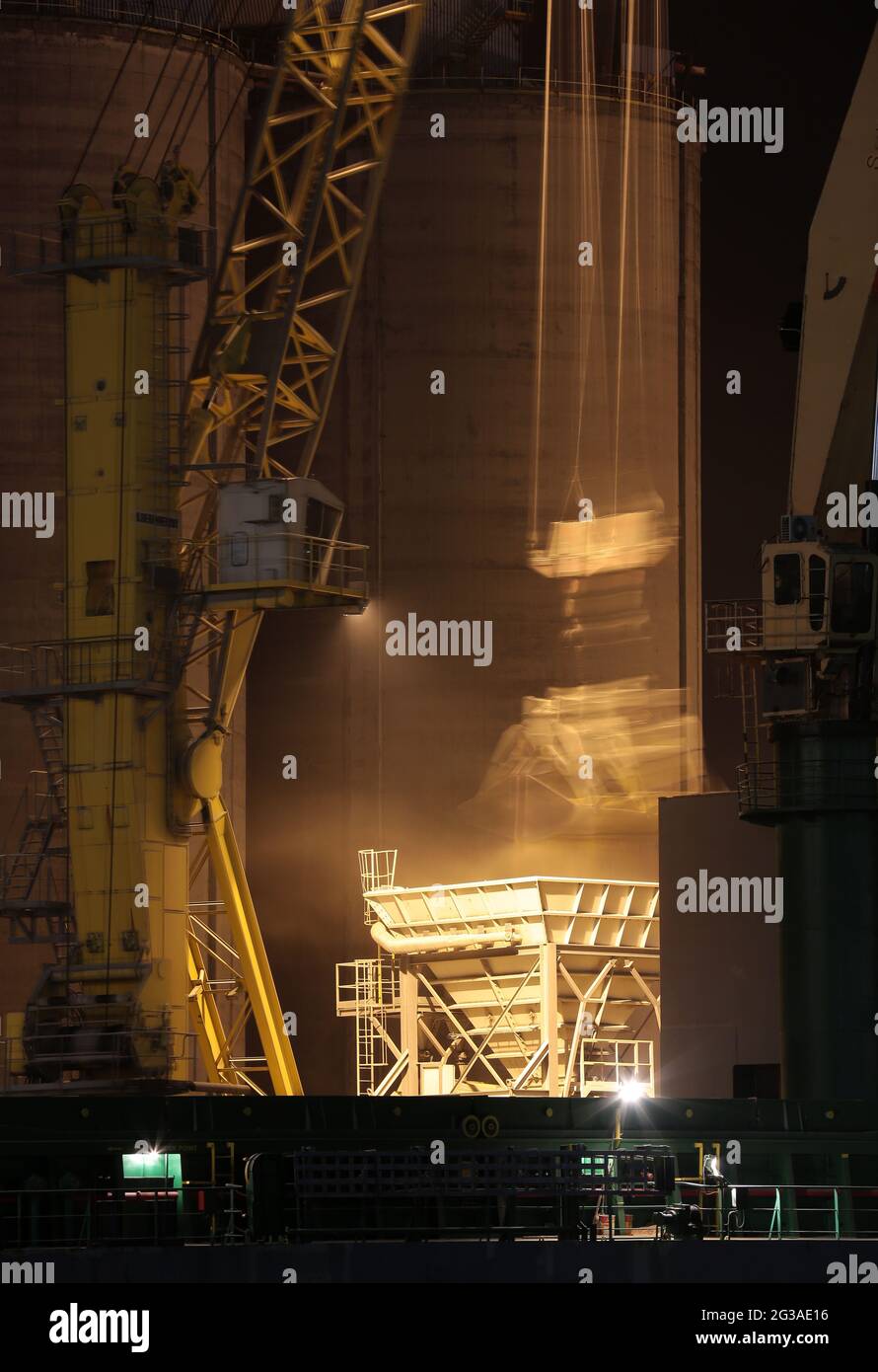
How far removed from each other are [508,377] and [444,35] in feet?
31.1

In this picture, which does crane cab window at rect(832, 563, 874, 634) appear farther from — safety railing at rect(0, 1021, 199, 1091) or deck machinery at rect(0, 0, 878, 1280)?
safety railing at rect(0, 1021, 199, 1091)

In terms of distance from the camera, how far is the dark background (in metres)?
63.9

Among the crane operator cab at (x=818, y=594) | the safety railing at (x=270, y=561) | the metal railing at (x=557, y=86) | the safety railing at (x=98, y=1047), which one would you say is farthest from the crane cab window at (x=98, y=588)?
the metal railing at (x=557, y=86)

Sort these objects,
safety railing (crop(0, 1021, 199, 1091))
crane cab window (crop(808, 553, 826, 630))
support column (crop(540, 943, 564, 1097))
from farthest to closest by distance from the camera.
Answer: support column (crop(540, 943, 564, 1097)), safety railing (crop(0, 1021, 199, 1091)), crane cab window (crop(808, 553, 826, 630))

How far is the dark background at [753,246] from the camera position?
6391cm

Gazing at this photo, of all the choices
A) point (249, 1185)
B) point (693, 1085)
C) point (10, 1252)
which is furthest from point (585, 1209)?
point (693, 1085)

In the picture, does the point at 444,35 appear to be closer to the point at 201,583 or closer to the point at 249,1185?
the point at 201,583

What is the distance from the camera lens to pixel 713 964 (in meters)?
49.1

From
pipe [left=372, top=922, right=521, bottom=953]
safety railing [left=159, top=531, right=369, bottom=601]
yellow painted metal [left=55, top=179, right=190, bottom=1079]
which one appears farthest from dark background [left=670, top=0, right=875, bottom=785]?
yellow painted metal [left=55, top=179, right=190, bottom=1079]

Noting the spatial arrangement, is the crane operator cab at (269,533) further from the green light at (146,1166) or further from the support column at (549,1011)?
the green light at (146,1166)

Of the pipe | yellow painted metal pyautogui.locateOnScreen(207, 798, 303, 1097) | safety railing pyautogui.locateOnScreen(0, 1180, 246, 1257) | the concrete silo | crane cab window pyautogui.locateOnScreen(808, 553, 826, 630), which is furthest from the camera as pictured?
the concrete silo

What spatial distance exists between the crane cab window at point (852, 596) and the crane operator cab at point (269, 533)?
29.9 ft

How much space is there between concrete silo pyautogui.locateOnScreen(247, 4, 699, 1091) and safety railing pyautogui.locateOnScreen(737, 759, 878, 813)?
64.3 feet

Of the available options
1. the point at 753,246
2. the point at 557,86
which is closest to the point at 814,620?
the point at 753,246
